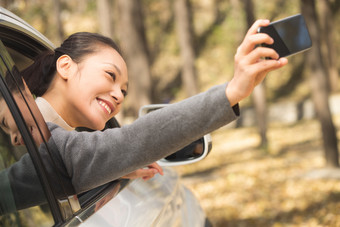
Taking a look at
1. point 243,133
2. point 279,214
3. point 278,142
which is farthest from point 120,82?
point 243,133

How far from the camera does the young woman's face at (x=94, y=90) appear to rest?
5.50 feet

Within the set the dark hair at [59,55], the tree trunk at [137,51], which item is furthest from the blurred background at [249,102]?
the dark hair at [59,55]

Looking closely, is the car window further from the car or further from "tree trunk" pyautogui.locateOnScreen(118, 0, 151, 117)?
"tree trunk" pyautogui.locateOnScreen(118, 0, 151, 117)

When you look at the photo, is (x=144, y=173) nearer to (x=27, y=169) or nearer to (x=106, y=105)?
(x=106, y=105)

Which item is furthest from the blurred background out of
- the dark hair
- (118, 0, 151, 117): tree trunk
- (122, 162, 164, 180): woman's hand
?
the dark hair

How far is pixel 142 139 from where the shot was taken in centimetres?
140

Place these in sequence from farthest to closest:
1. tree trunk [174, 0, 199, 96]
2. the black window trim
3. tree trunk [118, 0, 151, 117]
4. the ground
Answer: tree trunk [174, 0, 199, 96]
tree trunk [118, 0, 151, 117]
the ground
the black window trim

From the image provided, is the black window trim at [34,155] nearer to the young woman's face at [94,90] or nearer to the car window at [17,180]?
the car window at [17,180]

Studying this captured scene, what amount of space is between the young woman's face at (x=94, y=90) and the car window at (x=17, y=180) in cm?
28

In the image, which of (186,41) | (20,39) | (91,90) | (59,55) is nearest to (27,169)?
(91,90)

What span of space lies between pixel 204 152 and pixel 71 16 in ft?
118

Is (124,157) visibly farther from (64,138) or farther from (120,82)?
(120,82)

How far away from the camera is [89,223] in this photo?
1482mm

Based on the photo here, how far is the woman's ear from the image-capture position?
67.9 inches
